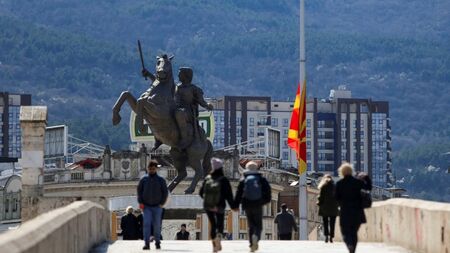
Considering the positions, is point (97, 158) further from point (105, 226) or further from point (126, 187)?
point (105, 226)

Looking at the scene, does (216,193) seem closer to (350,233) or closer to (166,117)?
(350,233)

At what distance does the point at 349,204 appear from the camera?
33500 millimetres

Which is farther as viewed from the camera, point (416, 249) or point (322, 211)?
point (322, 211)

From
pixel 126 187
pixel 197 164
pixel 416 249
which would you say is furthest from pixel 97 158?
pixel 416 249

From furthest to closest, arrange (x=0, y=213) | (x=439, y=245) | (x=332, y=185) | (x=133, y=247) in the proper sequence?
(x=0, y=213), (x=332, y=185), (x=133, y=247), (x=439, y=245)

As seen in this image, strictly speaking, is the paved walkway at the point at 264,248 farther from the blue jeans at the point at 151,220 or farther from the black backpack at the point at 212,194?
the black backpack at the point at 212,194

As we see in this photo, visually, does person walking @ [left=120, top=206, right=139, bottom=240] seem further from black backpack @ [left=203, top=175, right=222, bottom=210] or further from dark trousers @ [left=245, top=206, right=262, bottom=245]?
black backpack @ [left=203, top=175, right=222, bottom=210]

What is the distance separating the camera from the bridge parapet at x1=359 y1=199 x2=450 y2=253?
107ft

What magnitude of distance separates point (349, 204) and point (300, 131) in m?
34.8

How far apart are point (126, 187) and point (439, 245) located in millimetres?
92892

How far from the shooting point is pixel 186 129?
173ft

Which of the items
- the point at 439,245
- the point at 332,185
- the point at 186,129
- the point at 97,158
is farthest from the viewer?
the point at 97,158

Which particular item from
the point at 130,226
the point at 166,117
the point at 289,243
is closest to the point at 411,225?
the point at 289,243

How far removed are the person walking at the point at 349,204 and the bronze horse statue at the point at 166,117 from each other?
738 inches
